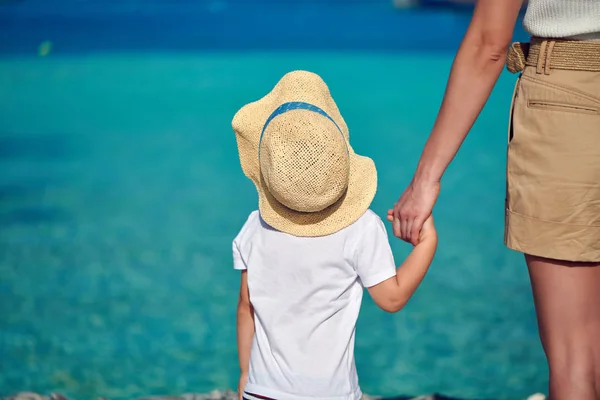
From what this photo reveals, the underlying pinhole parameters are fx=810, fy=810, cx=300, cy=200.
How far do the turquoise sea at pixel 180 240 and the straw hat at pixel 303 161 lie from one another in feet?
7.08

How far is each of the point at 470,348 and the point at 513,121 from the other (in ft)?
8.71

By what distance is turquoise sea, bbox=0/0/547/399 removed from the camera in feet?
14.4

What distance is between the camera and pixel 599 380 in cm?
209

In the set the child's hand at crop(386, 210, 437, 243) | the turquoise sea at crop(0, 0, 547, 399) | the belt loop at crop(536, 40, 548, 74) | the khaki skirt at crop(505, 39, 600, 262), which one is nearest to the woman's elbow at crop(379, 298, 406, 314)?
the child's hand at crop(386, 210, 437, 243)

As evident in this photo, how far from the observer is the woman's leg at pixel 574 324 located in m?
2.06

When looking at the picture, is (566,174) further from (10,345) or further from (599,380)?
(10,345)

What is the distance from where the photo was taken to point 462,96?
223 centimetres

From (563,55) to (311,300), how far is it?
2.89 feet

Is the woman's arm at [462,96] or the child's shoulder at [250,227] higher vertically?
the woman's arm at [462,96]

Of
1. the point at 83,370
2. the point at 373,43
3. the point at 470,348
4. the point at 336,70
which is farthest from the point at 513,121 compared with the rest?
the point at 373,43

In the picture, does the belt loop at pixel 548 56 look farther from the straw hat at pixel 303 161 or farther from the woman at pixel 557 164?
the straw hat at pixel 303 161

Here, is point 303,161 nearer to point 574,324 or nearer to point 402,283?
point 402,283

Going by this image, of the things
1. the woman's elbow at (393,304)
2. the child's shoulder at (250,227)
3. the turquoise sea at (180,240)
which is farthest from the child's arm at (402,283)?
the turquoise sea at (180,240)

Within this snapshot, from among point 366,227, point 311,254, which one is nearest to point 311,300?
point 311,254
